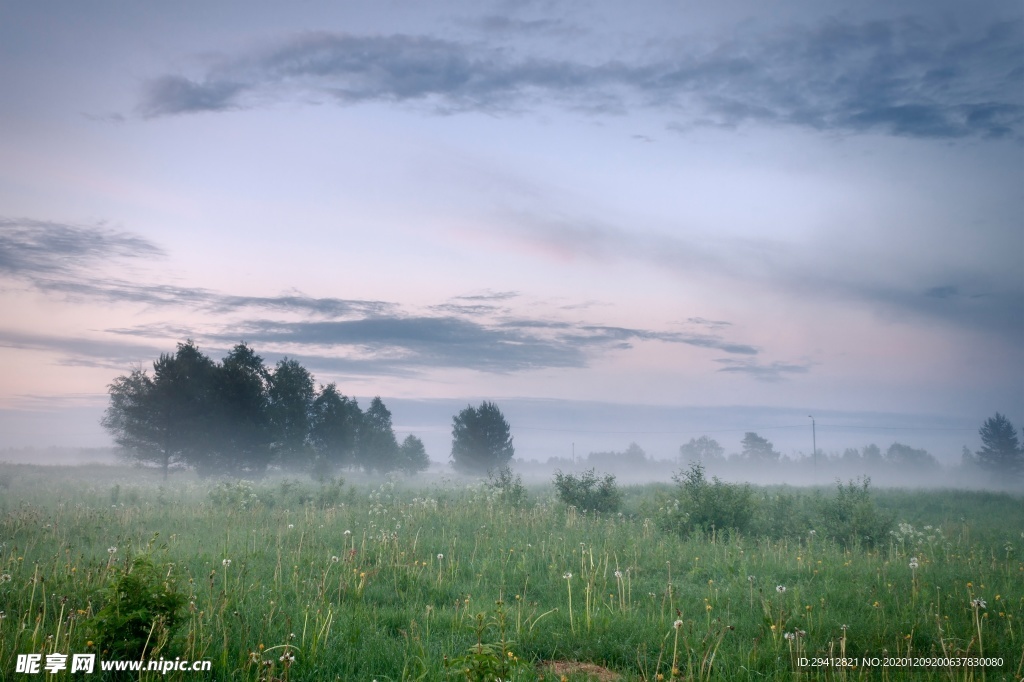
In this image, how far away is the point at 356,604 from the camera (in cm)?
779

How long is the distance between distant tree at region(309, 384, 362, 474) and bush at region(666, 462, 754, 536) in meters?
36.7

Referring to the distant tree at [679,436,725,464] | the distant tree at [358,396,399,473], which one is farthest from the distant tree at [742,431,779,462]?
the distant tree at [358,396,399,473]

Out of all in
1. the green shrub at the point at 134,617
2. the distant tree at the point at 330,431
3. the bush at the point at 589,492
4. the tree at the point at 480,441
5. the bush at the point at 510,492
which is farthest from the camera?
the tree at the point at 480,441

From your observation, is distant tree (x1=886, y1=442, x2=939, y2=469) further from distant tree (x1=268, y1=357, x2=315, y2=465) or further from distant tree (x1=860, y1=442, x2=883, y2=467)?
distant tree (x1=268, y1=357, x2=315, y2=465)

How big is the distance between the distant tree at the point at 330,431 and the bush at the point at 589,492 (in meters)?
31.2

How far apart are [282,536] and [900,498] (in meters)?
31.1

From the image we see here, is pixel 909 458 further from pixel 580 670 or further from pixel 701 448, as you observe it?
pixel 580 670

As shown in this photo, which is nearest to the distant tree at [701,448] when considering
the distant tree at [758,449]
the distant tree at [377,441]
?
the distant tree at [758,449]

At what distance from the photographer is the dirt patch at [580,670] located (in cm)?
568

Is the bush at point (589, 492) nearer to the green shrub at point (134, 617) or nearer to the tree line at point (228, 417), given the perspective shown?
the green shrub at point (134, 617)

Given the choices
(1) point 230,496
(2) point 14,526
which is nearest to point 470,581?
(2) point 14,526

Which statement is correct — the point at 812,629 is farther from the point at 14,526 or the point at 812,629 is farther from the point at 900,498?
the point at 900,498

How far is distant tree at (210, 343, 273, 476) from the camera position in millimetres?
40750

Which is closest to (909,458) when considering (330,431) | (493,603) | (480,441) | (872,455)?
(872,455)
